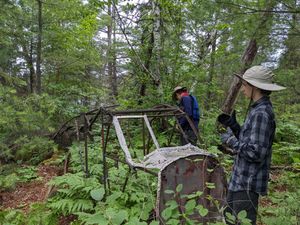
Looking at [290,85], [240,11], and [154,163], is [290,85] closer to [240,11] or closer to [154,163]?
[240,11]

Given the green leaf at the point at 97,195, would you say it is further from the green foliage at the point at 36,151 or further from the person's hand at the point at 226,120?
the green foliage at the point at 36,151

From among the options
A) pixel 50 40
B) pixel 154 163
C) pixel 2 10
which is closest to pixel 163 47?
pixel 2 10

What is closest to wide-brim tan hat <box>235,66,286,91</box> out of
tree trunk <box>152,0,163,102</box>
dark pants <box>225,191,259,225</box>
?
dark pants <box>225,191,259,225</box>

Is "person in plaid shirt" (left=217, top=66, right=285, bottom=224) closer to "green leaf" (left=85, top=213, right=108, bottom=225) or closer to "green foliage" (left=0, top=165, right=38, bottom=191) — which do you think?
"green leaf" (left=85, top=213, right=108, bottom=225)

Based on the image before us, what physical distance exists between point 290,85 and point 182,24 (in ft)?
12.1

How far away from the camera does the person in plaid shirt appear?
8.70 feet

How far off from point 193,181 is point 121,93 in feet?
22.0

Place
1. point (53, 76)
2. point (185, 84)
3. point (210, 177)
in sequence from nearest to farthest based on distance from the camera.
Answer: point (210, 177), point (185, 84), point (53, 76)

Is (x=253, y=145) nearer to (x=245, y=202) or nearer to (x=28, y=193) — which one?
(x=245, y=202)

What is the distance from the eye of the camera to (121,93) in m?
9.67

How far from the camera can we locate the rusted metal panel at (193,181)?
118 inches

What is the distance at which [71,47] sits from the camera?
1191 cm

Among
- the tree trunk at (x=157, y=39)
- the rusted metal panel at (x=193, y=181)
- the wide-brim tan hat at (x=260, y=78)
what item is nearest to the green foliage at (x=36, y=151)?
the tree trunk at (x=157, y=39)

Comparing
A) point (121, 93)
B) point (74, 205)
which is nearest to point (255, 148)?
point (74, 205)
